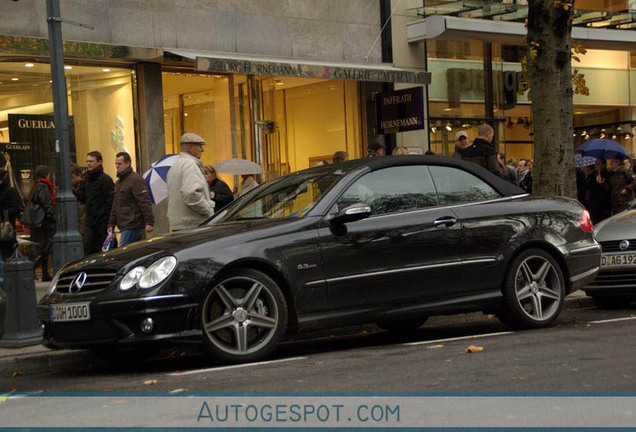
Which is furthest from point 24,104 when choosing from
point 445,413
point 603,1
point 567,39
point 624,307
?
point 603,1

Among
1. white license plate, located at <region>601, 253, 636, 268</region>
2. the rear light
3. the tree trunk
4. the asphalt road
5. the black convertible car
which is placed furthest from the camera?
the tree trunk

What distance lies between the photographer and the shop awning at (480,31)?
1989 cm

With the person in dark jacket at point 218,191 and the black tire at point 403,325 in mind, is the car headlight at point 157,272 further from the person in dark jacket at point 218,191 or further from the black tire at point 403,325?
the person in dark jacket at point 218,191

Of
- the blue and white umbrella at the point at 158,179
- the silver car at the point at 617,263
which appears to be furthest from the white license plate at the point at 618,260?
the blue and white umbrella at the point at 158,179

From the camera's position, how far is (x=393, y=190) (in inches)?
347

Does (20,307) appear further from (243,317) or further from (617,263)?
(617,263)

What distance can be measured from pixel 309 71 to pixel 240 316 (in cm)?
1027

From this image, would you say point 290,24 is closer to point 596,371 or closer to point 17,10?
point 17,10

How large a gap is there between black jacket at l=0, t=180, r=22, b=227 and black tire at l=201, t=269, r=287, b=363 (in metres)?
7.33

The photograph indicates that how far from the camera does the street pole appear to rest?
10391mm

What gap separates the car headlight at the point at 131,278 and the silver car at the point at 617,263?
530 cm

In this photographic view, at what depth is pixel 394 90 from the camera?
2044cm

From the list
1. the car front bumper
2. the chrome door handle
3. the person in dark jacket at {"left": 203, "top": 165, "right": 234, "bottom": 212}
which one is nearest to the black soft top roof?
the chrome door handle

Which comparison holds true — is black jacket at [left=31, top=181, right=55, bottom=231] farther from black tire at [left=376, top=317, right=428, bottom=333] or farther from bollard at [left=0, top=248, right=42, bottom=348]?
black tire at [left=376, top=317, right=428, bottom=333]
